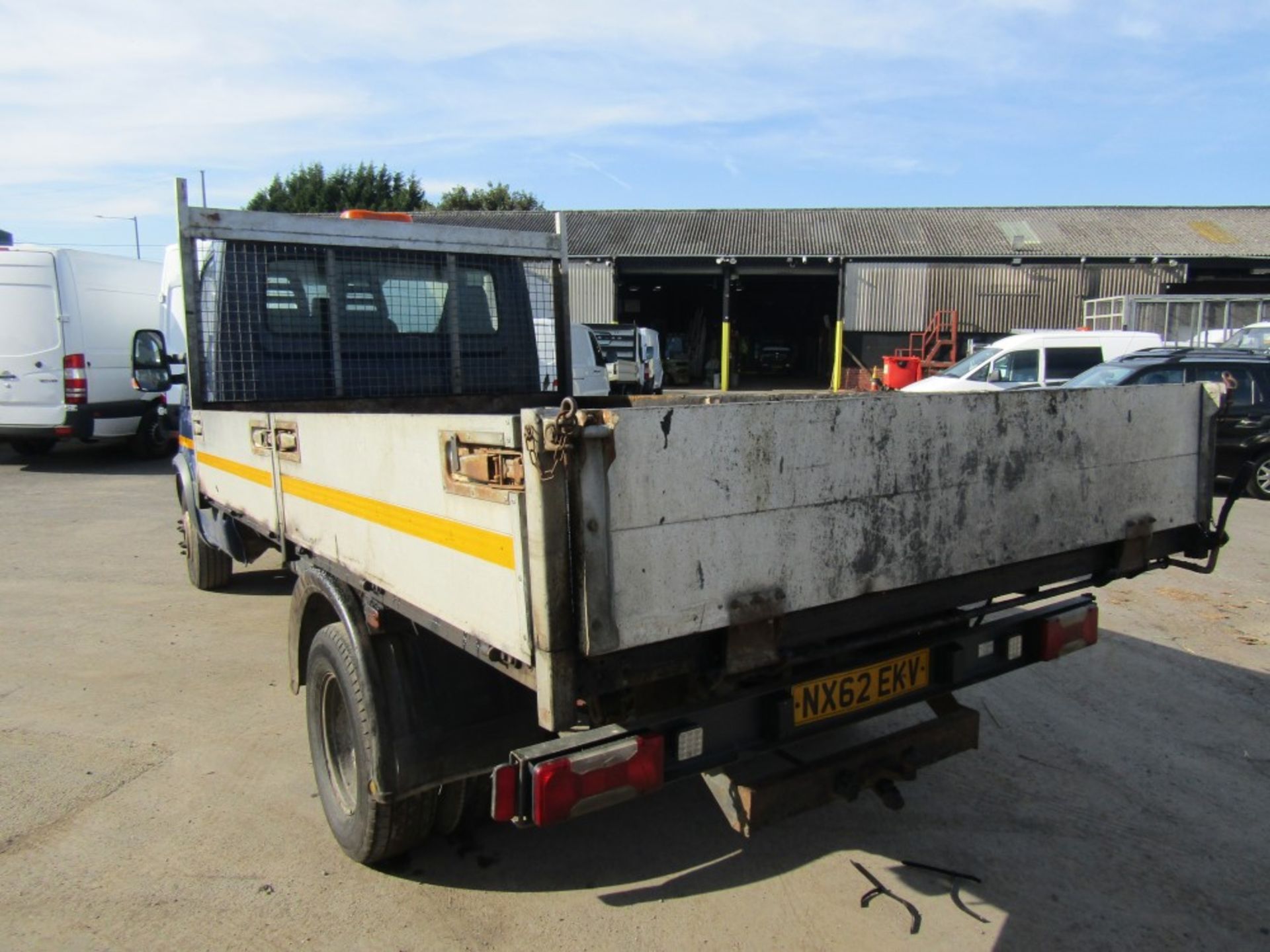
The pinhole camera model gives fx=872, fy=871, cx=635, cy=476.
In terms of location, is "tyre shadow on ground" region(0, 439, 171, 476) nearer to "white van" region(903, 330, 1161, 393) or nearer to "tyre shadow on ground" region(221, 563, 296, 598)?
"tyre shadow on ground" region(221, 563, 296, 598)

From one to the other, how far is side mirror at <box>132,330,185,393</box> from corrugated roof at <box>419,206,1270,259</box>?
79.0 ft

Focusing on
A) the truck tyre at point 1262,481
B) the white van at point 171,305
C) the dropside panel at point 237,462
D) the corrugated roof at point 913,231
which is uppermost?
the corrugated roof at point 913,231

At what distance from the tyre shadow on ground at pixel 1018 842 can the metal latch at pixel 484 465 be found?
1.65m

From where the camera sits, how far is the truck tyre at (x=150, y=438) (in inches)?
548

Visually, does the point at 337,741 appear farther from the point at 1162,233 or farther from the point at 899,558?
the point at 1162,233

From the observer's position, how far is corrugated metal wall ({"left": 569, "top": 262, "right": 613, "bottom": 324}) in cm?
2964

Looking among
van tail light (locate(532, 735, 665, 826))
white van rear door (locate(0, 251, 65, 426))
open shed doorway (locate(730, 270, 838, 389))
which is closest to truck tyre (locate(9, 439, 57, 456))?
white van rear door (locate(0, 251, 65, 426))

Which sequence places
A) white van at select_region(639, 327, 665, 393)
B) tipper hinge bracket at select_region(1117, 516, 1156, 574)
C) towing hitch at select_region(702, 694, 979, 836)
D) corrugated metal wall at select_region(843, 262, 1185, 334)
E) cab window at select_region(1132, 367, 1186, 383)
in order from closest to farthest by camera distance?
towing hitch at select_region(702, 694, 979, 836)
tipper hinge bracket at select_region(1117, 516, 1156, 574)
cab window at select_region(1132, 367, 1186, 383)
white van at select_region(639, 327, 665, 393)
corrugated metal wall at select_region(843, 262, 1185, 334)

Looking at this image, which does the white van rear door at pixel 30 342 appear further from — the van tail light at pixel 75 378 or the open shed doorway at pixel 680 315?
the open shed doorway at pixel 680 315

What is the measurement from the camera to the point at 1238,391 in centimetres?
1041

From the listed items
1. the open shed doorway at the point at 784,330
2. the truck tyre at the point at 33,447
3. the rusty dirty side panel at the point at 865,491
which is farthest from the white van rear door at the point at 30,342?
the open shed doorway at the point at 784,330

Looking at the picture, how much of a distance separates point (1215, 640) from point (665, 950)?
4.50m

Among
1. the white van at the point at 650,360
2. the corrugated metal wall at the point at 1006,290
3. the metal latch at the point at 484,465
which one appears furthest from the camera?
the corrugated metal wall at the point at 1006,290

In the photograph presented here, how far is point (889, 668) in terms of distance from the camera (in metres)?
2.76
